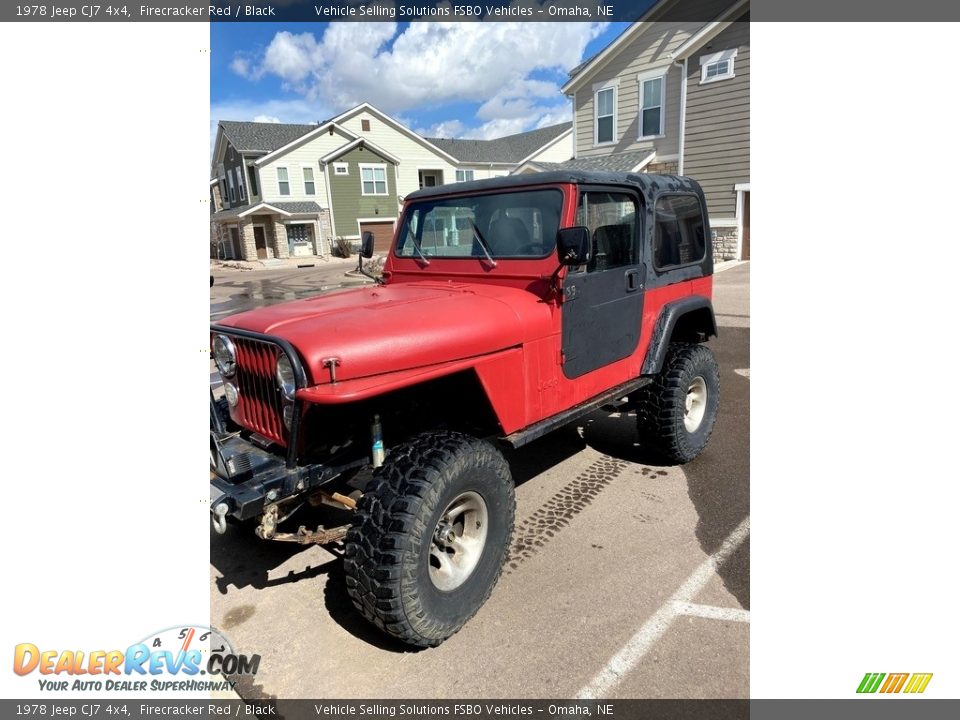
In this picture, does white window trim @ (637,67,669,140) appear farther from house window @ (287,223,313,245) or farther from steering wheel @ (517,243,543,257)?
house window @ (287,223,313,245)

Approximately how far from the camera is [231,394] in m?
2.90

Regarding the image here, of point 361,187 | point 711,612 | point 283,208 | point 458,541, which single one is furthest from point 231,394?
point 361,187

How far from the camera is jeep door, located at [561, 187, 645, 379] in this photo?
329 cm

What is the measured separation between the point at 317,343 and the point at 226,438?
0.92m

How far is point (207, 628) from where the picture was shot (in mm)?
2270

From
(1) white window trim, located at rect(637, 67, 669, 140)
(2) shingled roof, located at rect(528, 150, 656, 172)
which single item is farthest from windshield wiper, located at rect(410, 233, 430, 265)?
(1) white window trim, located at rect(637, 67, 669, 140)

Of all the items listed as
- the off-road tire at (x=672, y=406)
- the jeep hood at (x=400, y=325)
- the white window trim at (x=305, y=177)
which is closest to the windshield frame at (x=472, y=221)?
the jeep hood at (x=400, y=325)

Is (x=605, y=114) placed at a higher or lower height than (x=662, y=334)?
higher

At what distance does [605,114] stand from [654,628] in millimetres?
17022

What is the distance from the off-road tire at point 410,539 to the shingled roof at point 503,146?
34684 mm

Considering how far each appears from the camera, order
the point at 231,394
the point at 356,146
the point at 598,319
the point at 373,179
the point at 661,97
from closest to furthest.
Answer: the point at 231,394
the point at 598,319
the point at 661,97
the point at 356,146
the point at 373,179

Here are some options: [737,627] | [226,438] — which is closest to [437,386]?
[226,438]

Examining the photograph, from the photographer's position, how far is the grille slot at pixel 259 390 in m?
2.58
